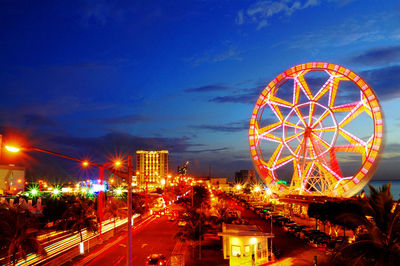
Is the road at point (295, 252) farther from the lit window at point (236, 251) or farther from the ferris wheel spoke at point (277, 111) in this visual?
the ferris wheel spoke at point (277, 111)

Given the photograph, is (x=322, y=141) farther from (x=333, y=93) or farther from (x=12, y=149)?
(x=12, y=149)

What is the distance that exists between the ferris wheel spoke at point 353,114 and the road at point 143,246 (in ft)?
74.9

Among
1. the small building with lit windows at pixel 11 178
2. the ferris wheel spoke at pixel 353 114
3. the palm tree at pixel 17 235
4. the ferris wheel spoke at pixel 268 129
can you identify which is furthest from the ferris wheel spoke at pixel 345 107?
the small building with lit windows at pixel 11 178

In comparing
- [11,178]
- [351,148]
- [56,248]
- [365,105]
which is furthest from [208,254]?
[11,178]

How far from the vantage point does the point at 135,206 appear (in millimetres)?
55500

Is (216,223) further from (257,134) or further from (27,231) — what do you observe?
(27,231)

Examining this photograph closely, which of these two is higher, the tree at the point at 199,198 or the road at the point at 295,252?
the tree at the point at 199,198

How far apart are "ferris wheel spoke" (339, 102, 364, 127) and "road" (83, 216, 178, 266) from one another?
2283 cm

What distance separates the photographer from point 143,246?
95.7 ft

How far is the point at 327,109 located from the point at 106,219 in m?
31.8

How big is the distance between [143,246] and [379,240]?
72.6 ft

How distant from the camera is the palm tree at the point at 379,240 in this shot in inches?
402

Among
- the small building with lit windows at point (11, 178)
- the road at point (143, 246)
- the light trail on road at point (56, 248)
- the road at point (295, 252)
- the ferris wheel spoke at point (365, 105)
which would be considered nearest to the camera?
the road at point (295, 252)

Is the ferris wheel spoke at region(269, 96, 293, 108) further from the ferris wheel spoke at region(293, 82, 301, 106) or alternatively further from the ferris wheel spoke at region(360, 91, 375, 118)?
the ferris wheel spoke at region(360, 91, 375, 118)
